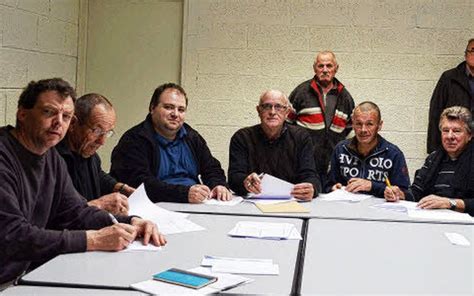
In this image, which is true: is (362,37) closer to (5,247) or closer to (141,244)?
(141,244)

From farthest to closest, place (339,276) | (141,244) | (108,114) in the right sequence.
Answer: (108,114)
(141,244)
(339,276)

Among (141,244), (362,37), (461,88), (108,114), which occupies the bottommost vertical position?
(141,244)

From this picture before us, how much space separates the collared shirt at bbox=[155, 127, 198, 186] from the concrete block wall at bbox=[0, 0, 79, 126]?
1176 millimetres

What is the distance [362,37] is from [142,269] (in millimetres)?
3386

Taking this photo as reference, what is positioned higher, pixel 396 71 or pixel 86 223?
pixel 396 71

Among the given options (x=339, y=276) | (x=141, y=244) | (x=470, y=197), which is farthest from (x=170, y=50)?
(x=339, y=276)

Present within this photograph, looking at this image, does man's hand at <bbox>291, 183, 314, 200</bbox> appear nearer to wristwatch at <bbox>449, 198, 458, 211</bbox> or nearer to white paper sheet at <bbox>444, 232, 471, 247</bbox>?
wristwatch at <bbox>449, 198, 458, 211</bbox>

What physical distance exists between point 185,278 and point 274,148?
1.90 meters

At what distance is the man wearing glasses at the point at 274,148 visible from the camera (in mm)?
3227

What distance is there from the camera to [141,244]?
1859 millimetres

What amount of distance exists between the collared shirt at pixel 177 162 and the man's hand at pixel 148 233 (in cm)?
115

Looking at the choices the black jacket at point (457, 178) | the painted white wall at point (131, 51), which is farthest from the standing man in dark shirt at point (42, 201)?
the painted white wall at point (131, 51)

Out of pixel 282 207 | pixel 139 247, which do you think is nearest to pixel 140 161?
pixel 282 207

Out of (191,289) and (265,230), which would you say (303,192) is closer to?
(265,230)
